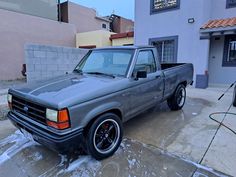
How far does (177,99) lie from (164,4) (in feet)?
21.2

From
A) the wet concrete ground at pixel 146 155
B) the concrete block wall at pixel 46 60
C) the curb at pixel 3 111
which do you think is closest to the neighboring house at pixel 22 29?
the concrete block wall at pixel 46 60

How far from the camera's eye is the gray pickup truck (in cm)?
229

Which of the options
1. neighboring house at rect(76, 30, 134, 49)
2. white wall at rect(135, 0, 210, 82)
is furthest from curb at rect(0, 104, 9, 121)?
neighboring house at rect(76, 30, 134, 49)

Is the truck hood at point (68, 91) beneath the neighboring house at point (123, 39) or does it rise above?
beneath

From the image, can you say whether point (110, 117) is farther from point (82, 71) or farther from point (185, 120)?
point (185, 120)

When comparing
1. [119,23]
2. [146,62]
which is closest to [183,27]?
[146,62]

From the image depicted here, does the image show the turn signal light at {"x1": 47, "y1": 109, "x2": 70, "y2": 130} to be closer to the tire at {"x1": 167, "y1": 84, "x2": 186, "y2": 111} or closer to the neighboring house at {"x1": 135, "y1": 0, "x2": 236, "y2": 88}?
the tire at {"x1": 167, "y1": 84, "x2": 186, "y2": 111}

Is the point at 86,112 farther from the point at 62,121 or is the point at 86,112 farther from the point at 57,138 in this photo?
the point at 57,138

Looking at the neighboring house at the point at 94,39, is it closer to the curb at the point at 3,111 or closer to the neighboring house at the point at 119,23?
the neighboring house at the point at 119,23

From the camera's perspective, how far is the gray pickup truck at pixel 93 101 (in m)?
2.29

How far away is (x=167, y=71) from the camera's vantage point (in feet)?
14.4

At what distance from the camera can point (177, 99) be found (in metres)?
5.07

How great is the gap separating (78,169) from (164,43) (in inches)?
342

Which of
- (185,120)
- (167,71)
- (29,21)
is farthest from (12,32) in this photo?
(185,120)
